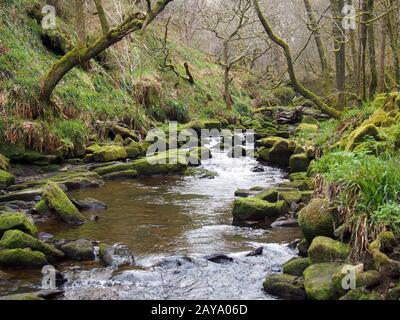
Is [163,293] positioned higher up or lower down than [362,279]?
lower down

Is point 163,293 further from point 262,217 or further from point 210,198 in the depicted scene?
point 210,198

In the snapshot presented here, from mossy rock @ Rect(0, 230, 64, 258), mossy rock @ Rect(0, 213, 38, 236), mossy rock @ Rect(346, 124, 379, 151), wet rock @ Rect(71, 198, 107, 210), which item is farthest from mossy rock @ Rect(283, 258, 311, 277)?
wet rock @ Rect(71, 198, 107, 210)

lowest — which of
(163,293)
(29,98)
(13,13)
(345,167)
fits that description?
(163,293)

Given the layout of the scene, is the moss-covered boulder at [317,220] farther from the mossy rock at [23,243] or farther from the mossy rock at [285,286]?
the mossy rock at [23,243]

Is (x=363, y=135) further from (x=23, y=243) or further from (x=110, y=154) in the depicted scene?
(x=110, y=154)

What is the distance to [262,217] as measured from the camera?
834 centimetres

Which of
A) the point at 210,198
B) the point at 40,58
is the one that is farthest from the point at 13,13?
the point at 210,198

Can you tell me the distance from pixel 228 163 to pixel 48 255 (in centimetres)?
912

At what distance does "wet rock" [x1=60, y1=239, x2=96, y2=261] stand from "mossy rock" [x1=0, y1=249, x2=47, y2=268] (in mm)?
456

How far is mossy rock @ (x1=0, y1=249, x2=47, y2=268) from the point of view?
19.3ft

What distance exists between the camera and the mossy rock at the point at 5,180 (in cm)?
1007

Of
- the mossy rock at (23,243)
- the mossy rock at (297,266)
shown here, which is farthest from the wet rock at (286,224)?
the mossy rock at (23,243)

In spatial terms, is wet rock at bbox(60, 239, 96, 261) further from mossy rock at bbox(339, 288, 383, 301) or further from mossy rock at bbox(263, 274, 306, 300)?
mossy rock at bbox(339, 288, 383, 301)

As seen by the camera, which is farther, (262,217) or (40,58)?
(40,58)
